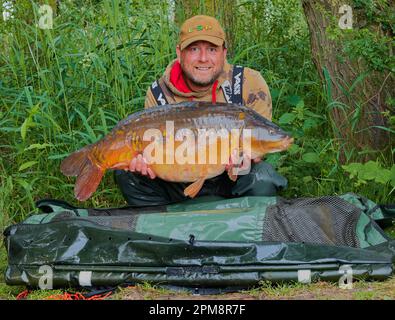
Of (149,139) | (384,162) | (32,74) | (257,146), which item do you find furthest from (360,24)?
(32,74)

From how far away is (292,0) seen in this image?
455 cm

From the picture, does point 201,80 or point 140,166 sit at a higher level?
point 201,80

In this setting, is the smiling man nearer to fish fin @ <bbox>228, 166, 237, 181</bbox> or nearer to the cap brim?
the cap brim

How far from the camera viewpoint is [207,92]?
3545 mm

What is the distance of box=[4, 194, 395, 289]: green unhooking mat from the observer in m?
2.62

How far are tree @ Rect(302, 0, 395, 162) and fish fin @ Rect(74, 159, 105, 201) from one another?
4.28 feet

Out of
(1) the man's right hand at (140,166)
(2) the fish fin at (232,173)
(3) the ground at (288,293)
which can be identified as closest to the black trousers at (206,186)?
(2) the fish fin at (232,173)

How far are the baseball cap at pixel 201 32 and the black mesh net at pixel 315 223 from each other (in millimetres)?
835

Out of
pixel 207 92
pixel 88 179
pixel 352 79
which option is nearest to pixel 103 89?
pixel 207 92

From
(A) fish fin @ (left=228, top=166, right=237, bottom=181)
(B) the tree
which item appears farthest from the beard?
(B) the tree

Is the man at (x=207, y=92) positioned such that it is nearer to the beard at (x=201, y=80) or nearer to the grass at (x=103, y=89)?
the beard at (x=201, y=80)

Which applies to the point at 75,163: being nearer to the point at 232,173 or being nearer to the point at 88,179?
the point at 88,179

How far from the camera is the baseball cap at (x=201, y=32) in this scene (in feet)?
11.3

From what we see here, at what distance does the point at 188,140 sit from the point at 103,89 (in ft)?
3.72
